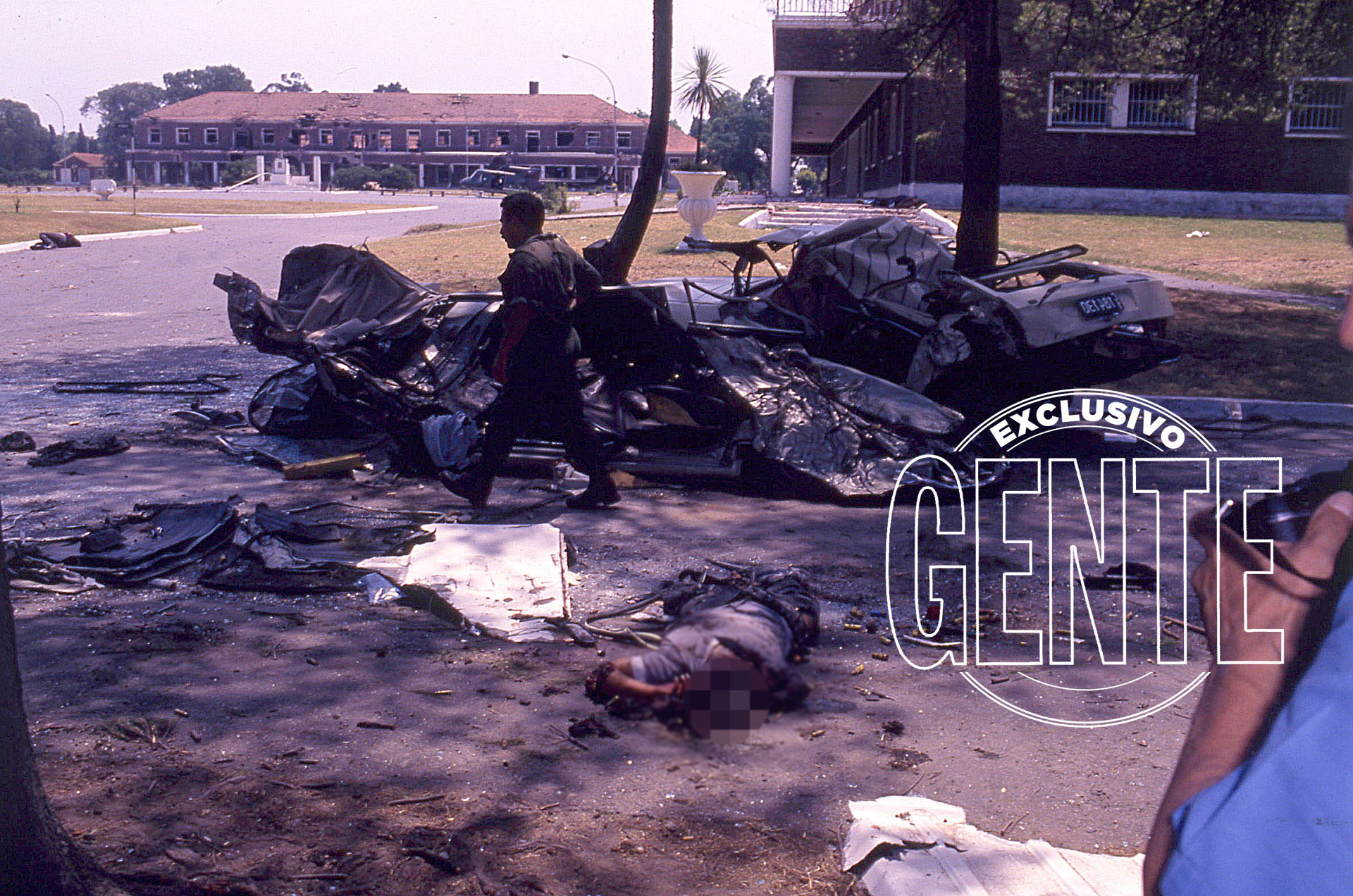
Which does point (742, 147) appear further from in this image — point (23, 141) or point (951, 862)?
point (951, 862)

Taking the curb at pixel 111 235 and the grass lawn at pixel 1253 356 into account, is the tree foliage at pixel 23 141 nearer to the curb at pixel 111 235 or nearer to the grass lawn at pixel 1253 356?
the curb at pixel 111 235

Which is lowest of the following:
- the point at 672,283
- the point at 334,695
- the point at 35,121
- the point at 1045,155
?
the point at 334,695

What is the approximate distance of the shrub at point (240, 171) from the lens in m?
74.2

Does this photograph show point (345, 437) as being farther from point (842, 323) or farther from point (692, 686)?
point (692, 686)

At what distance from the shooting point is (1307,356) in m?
11.3

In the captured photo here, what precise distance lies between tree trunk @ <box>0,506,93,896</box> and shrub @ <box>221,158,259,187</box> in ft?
255

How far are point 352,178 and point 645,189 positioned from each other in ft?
226

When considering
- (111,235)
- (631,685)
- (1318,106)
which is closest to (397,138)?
(111,235)

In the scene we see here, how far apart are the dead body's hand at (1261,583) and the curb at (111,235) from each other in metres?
28.1

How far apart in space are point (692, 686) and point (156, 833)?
9.37 feet

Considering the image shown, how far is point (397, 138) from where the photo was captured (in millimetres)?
83688

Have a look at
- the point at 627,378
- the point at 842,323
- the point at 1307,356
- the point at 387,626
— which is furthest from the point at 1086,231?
the point at 387,626

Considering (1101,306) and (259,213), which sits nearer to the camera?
(1101,306)

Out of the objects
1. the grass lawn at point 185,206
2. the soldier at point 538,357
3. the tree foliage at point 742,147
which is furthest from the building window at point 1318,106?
the tree foliage at point 742,147
